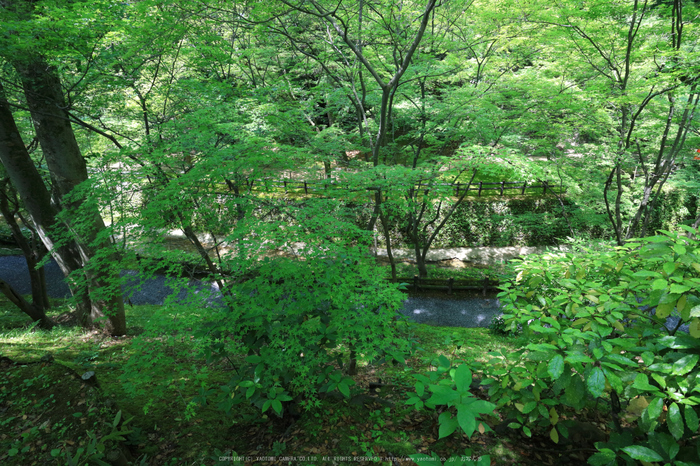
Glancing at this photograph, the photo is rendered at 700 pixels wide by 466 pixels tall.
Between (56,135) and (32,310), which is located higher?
(56,135)

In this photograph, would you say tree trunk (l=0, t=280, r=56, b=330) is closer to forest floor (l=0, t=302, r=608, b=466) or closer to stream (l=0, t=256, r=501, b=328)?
stream (l=0, t=256, r=501, b=328)

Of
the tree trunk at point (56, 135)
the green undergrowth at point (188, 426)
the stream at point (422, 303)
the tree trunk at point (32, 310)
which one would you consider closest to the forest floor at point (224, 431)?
the green undergrowth at point (188, 426)

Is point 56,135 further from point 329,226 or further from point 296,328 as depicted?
point 296,328

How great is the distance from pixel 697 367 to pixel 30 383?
5.17 metres

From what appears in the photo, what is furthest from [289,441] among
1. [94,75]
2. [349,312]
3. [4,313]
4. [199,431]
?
[4,313]

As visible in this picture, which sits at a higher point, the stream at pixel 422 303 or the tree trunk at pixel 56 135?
the tree trunk at pixel 56 135

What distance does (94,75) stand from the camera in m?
4.45

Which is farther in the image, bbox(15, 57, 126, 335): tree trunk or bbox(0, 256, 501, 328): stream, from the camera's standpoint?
bbox(0, 256, 501, 328): stream

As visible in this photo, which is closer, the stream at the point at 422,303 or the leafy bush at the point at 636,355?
the leafy bush at the point at 636,355

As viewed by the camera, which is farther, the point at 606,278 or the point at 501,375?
the point at 606,278

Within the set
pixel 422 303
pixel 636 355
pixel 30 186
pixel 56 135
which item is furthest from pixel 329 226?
pixel 422 303

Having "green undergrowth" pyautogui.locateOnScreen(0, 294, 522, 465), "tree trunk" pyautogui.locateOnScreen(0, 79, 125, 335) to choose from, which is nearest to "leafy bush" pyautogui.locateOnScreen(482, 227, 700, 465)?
"green undergrowth" pyautogui.locateOnScreen(0, 294, 522, 465)

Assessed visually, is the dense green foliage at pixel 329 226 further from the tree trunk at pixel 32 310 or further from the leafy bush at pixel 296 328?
the tree trunk at pixel 32 310

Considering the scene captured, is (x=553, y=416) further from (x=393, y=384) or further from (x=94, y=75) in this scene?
(x=94, y=75)
